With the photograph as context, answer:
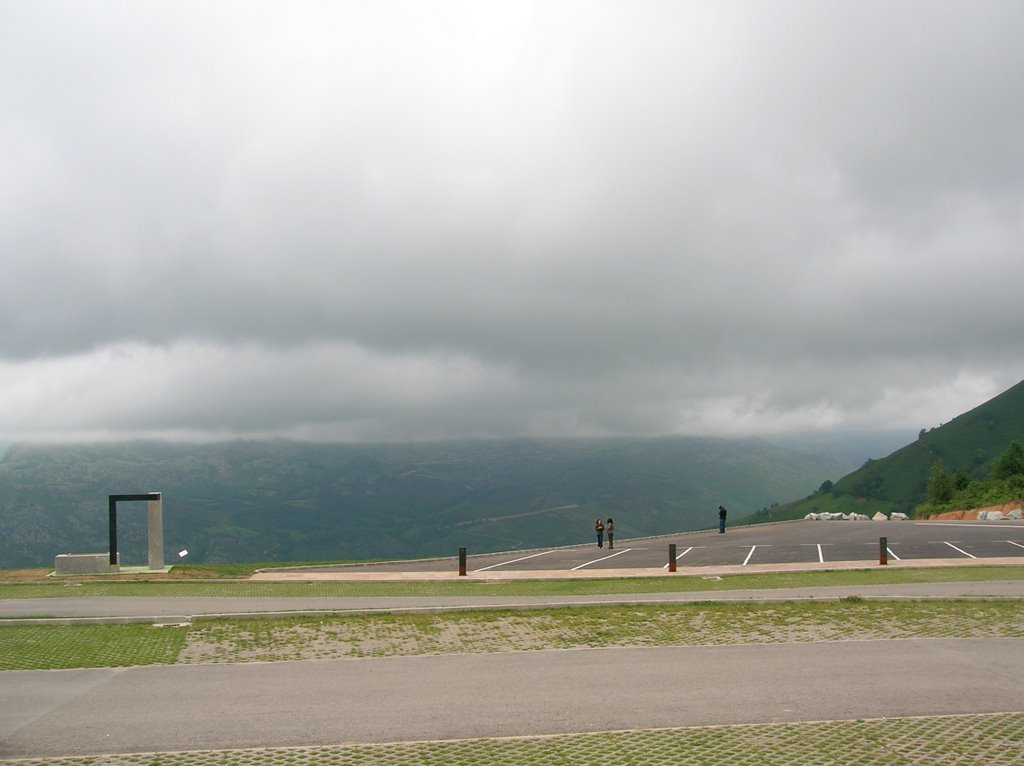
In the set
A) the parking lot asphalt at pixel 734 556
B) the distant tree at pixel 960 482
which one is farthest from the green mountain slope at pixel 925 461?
the parking lot asphalt at pixel 734 556

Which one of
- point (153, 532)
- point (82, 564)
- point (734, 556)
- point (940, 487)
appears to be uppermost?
point (153, 532)

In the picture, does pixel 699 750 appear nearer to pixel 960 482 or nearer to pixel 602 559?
pixel 602 559

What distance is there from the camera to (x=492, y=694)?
11266 mm

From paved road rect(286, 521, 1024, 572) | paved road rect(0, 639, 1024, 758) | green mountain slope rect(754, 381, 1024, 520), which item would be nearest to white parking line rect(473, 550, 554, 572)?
paved road rect(286, 521, 1024, 572)

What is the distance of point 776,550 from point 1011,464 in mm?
38086

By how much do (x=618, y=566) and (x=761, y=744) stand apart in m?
22.7

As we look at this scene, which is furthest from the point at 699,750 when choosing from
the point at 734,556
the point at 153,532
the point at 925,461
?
the point at 925,461

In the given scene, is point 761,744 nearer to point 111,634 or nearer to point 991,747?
point 991,747

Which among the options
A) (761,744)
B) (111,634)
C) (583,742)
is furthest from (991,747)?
(111,634)

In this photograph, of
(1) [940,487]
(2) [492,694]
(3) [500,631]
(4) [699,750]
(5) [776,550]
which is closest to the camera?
(4) [699,750]

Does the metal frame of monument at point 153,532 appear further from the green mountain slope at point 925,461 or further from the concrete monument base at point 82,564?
the green mountain slope at point 925,461

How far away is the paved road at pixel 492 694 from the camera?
969 centimetres

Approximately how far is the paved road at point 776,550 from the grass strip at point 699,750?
2143 cm

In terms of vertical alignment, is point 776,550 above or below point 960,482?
below
